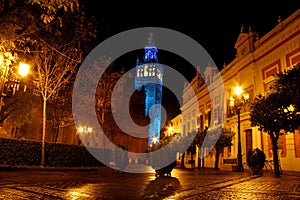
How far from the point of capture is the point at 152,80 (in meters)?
97.2

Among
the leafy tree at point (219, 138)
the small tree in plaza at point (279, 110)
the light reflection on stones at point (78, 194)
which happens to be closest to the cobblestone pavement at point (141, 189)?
the light reflection on stones at point (78, 194)

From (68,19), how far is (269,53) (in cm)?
1726

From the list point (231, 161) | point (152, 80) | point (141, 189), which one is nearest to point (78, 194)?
point (141, 189)

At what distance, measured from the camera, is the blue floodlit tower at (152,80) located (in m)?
94.3

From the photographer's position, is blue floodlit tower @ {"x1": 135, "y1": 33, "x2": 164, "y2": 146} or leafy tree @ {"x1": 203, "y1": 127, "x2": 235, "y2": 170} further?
blue floodlit tower @ {"x1": 135, "y1": 33, "x2": 164, "y2": 146}

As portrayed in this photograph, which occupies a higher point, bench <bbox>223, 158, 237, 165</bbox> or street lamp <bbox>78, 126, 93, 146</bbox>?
street lamp <bbox>78, 126, 93, 146</bbox>

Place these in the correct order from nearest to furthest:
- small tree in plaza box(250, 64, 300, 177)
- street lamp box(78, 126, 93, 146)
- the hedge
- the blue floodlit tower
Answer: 1. small tree in plaza box(250, 64, 300, 177)
2. the hedge
3. street lamp box(78, 126, 93, 146)
4. the blue floodlit tower

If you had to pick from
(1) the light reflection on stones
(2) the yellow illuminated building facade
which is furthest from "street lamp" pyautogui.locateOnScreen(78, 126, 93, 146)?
(1) the light reflection on stones

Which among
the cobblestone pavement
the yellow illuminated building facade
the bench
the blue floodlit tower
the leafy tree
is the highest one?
the blue floodlit tower

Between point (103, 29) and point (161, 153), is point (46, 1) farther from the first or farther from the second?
point (161, 153)

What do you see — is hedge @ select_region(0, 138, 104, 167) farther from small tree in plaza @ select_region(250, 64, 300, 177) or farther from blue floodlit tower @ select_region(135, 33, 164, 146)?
blue floodlit tower @ select_region(135, 33, 164, 146)

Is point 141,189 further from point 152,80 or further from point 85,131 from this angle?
point 152,80

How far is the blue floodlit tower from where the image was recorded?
9431 centimetres

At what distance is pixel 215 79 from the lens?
32.1 metres
